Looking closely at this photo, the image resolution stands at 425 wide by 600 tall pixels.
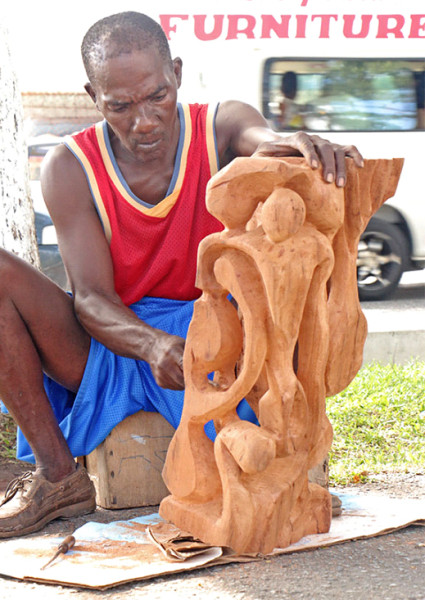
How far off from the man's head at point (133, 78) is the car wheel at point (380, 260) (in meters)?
5.28

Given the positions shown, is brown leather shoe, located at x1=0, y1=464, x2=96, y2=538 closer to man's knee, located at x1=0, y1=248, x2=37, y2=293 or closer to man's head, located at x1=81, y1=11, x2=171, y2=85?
man's knee, located at x1=0, y1=248, x2=37, y2=293

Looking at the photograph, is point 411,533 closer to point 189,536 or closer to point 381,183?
point 189,536

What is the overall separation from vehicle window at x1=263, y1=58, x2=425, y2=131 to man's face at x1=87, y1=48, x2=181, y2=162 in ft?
17.7

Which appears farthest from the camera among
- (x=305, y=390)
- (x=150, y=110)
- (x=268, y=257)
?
(x=150, y=110)

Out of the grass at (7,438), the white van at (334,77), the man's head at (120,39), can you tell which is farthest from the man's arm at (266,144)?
the white van at (334,77)

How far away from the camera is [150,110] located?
265 cm

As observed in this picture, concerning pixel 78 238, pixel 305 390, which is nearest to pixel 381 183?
pixel 305 390

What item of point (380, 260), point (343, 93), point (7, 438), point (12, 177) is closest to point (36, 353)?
point (7, 438)

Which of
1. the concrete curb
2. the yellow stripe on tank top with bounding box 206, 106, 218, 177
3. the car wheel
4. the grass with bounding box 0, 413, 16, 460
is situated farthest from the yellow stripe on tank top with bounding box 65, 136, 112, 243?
the car wheel

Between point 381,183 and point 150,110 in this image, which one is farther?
point 150,110

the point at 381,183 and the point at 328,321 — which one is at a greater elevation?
the point at 381,183

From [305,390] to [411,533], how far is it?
1.89 feet

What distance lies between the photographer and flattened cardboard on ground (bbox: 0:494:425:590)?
225 centimetres

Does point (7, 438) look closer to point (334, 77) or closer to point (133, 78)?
point (133, 78)
